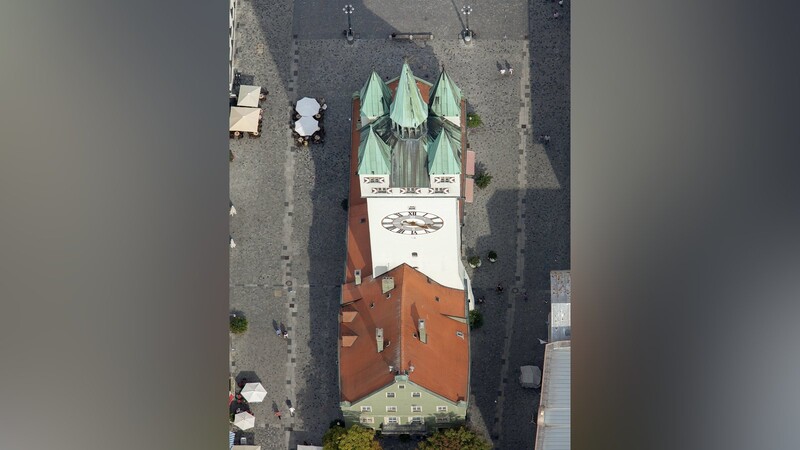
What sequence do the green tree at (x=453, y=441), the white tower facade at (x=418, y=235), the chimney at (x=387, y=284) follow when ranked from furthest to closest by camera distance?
the green tree at (x=453, y=441), the chimney at (x=387, y=284), the white tower facade at (x=418, y=235)

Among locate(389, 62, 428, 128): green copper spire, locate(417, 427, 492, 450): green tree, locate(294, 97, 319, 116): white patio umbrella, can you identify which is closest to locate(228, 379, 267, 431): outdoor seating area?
locate(417, 427, 492, 450): green tree

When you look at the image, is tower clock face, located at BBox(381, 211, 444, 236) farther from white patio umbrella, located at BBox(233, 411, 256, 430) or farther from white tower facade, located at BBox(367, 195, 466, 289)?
white patio umbrella, located at BBox(233, 411, 256, 430)

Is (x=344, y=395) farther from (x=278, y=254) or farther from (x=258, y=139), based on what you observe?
(x=258, y=139)

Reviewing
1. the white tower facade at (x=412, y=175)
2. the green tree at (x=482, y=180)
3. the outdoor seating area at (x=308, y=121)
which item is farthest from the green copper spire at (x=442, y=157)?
the outdoor seating area at (x=308, y=121)

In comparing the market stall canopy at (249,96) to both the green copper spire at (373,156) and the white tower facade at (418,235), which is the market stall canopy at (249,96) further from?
the green copper spire at (373,156)

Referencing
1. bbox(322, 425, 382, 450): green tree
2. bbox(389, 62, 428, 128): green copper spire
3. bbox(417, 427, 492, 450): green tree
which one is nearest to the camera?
bbox(389, 62, 428, 128): green copper spire
